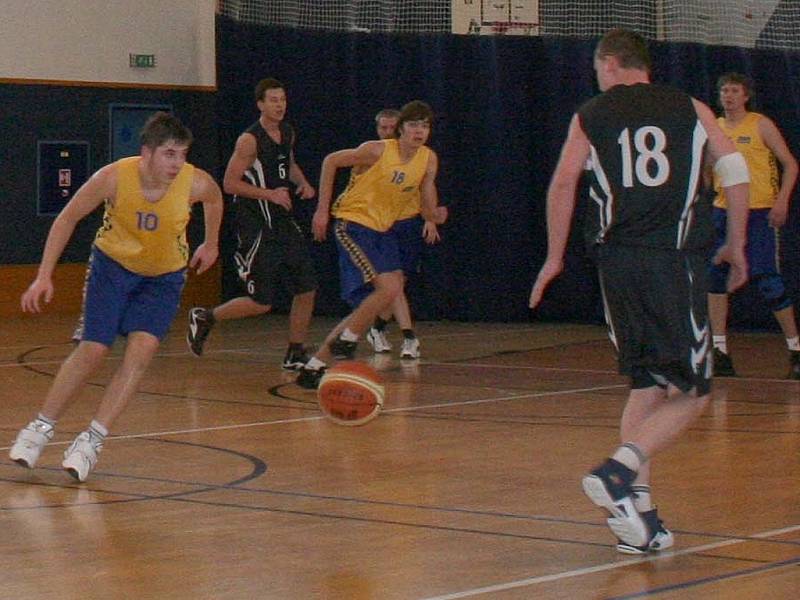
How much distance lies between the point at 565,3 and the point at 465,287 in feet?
9.07

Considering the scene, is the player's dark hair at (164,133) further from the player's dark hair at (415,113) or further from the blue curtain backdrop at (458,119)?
the blue curtain backdrop at (458,119)

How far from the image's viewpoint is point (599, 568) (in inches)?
204

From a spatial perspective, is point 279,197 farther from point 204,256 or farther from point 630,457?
point 630,457

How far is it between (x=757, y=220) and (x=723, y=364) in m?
0.97

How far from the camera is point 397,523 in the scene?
5.95 meters

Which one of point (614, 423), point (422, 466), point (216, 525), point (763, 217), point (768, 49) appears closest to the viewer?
point (216, 525)

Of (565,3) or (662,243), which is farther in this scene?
(565,3)

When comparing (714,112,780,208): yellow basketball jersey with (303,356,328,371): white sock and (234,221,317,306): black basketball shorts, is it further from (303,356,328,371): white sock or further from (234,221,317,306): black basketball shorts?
(303,356,328,371): white sock

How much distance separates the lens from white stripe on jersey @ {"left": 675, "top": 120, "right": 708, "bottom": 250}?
546 centimetres

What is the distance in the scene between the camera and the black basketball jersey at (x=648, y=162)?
214 inches

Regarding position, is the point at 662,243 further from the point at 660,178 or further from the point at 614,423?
the point at 614,423

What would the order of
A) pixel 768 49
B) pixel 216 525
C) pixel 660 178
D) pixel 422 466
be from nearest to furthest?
pixel 660 178 < pixel 216 525 < pixel 422 466 < pixel 768 49

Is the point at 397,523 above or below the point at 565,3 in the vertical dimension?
below

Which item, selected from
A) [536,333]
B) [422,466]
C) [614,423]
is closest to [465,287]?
[536,333]
